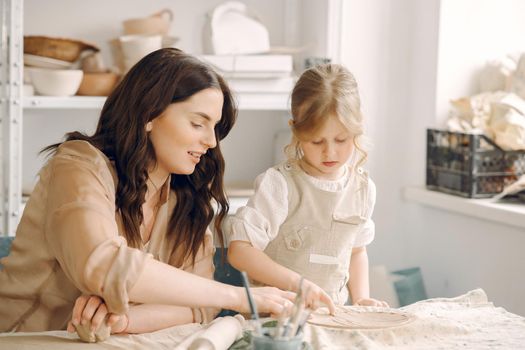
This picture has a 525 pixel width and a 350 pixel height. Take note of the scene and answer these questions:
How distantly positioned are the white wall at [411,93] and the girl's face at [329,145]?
104cm

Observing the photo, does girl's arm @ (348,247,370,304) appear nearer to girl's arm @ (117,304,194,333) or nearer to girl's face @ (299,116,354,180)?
girl's face @ (299,116,354,180)

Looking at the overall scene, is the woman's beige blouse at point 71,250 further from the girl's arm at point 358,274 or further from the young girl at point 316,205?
the girl's arm at point 358,274

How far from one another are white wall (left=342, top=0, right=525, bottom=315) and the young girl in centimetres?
89

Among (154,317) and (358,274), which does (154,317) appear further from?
(358,274)

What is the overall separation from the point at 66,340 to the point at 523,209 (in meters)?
1.62

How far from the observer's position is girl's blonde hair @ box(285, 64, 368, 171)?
1.99 m

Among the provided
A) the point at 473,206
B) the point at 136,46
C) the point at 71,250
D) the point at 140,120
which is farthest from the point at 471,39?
the point at 71,250

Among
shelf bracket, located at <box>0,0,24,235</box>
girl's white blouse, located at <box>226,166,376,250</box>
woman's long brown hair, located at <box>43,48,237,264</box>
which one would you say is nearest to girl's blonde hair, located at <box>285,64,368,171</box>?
girl's white blouse, located at <box>226,166,376,250</box>

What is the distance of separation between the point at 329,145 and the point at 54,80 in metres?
1.28

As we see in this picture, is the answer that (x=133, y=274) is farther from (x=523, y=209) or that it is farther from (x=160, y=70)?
(x=523, y=209)

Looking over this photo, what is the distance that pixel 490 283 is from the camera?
2768 millimetres

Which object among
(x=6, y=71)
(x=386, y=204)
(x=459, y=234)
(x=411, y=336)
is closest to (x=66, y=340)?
(x=411, y=336)

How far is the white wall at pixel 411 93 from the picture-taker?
3.07 meters

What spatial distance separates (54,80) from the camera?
2.90m
